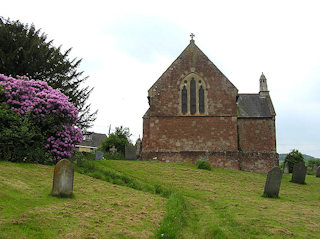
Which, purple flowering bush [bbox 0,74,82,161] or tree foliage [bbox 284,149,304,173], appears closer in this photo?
purple flowering bush [bbox 0,74,82,161]

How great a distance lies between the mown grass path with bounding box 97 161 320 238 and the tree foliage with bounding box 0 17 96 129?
11.0m

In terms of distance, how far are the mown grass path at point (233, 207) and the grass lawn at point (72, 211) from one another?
4.69 feet

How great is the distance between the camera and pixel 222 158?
24641 millimetres

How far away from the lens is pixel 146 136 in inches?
1043

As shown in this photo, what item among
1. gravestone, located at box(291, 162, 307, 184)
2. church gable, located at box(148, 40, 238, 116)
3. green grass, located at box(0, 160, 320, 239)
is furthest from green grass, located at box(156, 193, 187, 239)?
church gable, located at box(148, 40, 238, 116)

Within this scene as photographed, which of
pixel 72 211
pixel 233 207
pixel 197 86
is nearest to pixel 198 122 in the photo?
pixel 197 86

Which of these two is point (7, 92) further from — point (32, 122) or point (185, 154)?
point (185, 154)

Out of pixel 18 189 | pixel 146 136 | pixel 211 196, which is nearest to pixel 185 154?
pixel 146 136

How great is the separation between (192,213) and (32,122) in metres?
10.8

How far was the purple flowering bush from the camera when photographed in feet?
51.3


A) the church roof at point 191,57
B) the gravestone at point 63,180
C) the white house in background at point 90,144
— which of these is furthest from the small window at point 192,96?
the white house in background at point 90,144

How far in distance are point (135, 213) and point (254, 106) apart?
80.0 feet

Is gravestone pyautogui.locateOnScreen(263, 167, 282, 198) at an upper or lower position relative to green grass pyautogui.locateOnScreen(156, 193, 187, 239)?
upper

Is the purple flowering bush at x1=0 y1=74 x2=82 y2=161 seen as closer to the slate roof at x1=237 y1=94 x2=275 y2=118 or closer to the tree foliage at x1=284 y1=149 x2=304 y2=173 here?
the slate roof at x1=237 y1=94 x2=275 y2=118
